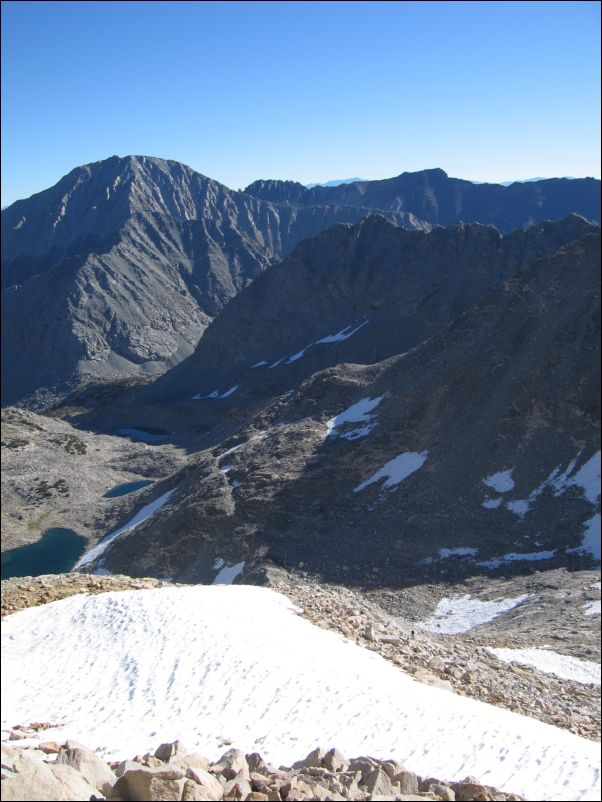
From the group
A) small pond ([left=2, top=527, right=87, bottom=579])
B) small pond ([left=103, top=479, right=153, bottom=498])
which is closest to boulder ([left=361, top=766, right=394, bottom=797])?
small pond ([left=2, top=527, right=87, bottom=579])

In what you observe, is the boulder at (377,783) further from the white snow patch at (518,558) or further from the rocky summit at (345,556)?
the white snow patch at (518,558)

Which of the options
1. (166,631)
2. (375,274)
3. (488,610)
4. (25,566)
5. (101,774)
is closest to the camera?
(101,774)

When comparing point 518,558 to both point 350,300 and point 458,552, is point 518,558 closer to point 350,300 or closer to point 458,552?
point 458,552

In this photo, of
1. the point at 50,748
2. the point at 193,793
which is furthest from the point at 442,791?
the point at 50,748

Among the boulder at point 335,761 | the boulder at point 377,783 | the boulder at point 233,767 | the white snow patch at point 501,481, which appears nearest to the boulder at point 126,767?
the boulder at point 233,767

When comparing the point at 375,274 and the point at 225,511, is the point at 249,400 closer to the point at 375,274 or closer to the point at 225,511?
the point at 375,274

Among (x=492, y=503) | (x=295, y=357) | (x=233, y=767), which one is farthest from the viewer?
(x=295, y=357)

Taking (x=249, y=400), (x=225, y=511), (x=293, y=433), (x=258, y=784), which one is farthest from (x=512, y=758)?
(x=249, y=400)
